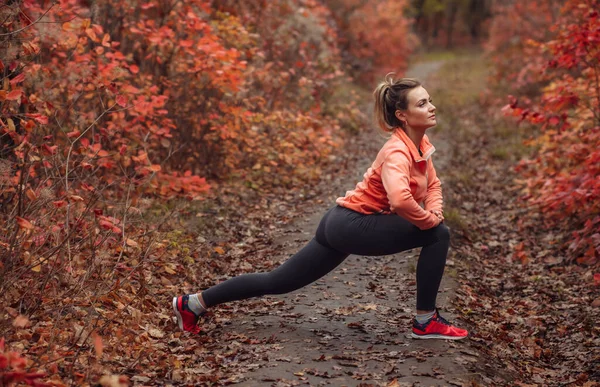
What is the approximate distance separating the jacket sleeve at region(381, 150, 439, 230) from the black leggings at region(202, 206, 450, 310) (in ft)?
0.49

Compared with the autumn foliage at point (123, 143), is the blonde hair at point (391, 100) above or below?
above

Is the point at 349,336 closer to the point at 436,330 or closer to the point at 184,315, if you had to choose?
the point at 436,330

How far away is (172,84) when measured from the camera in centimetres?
880

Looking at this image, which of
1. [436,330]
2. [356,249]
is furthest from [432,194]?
[436,330]

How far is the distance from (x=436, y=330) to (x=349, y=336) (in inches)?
25.1

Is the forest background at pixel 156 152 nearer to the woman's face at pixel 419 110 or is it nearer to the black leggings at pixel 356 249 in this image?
the black leggings at pixel 356 249

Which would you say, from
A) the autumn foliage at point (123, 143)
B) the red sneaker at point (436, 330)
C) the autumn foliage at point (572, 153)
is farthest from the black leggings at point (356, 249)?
the autumn foliage at point (572, 153)

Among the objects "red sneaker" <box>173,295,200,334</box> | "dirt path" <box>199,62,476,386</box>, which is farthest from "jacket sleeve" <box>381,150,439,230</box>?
"red sneaker" <box>173,295,200,334</box>

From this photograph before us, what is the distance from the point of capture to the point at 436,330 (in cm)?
472

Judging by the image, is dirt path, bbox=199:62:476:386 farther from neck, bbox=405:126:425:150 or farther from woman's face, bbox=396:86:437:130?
woman's face, bbox=396:86:437:130

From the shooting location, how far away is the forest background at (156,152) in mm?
4660

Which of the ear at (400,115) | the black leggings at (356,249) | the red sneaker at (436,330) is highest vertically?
the ear at (400,115)

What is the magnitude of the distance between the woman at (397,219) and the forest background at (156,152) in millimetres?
1354

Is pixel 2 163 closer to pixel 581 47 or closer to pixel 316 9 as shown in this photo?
pixel 581 47
